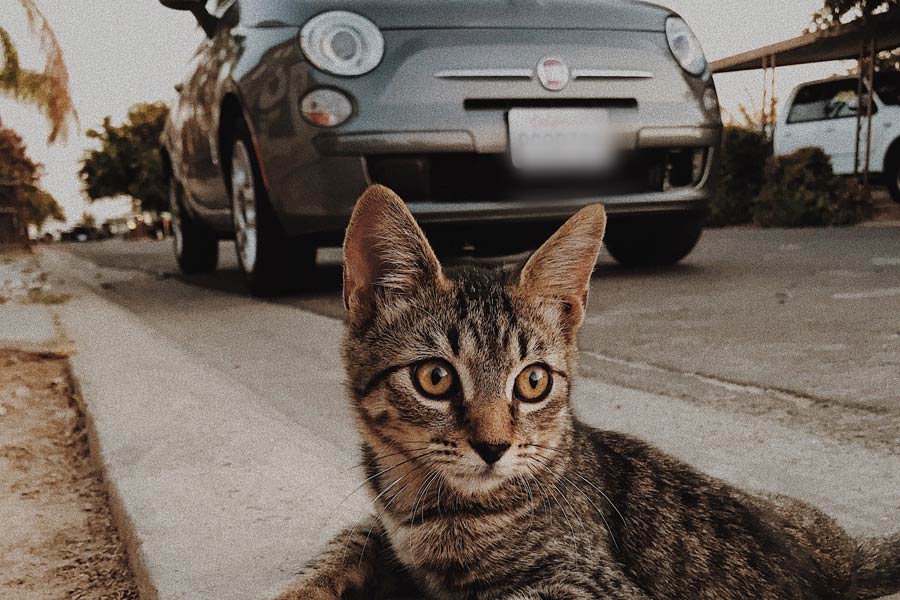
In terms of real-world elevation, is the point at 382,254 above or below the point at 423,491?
above

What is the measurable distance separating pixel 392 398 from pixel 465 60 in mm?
3380

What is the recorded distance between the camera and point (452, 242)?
6031 millimetres

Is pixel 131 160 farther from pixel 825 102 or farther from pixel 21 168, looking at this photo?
pixel 825 102

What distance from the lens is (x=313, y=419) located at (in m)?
2.69

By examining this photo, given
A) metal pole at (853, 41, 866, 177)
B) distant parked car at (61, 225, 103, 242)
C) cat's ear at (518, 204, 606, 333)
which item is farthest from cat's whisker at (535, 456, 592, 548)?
distant parked car at (61, 225, 103, 242)

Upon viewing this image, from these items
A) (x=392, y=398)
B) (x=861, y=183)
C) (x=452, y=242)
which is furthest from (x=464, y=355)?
(x=861, y=183)

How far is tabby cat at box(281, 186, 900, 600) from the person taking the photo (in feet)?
5.17

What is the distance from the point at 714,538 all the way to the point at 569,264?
0.68 metres

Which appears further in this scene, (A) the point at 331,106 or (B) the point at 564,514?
(A) the point at 331,106

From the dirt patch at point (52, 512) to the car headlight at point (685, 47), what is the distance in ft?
13.5

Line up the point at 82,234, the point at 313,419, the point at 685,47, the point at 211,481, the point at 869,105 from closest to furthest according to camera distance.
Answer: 1. the point at 211,481
2. the point at 313,419
3. the point at 685,47
4. the point at 869,105
5. the point at 82,234

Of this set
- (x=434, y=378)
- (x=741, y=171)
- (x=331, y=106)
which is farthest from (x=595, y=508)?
(x=741, y=171)

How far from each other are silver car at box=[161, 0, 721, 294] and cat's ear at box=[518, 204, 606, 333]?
2.80m

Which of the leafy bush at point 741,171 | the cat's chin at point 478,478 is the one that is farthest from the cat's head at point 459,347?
the leafy bush at point 741,171
